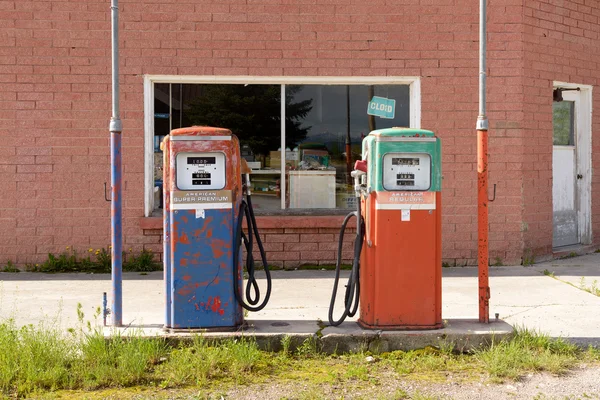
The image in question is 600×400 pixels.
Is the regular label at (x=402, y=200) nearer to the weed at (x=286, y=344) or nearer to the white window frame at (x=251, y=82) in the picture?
the weed at (x=286, y=344)

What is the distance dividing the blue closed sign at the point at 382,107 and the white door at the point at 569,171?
2.72 meters

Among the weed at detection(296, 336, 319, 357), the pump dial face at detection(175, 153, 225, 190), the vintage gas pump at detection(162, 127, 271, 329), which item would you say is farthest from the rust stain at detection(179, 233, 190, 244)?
the weed at detection(296, 336, 319, 357)

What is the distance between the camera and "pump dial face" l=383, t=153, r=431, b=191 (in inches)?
227

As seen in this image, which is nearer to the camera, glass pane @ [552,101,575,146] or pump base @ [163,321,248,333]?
pump base @ [163,321,248,333]

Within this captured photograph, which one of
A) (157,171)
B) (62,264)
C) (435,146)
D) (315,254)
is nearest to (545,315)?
(435,146)

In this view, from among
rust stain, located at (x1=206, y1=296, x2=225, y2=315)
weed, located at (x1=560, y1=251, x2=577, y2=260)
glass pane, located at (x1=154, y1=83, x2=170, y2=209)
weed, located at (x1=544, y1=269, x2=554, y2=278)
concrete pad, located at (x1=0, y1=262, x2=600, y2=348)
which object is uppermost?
glass pane, located at (x1=154, y1=83, x2=170, y2=209)

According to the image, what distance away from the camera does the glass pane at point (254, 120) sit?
951 cm

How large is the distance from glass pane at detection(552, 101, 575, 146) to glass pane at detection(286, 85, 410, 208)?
2559 millimetres

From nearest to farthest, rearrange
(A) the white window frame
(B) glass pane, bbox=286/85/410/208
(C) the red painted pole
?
(C) the red painted pole
(A) the white window frame
(B) glass pane, bbox=286/85/410/208

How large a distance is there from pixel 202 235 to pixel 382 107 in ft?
15.3

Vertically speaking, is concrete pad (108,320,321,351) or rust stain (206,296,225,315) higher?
rust stain (206,296,225,315)

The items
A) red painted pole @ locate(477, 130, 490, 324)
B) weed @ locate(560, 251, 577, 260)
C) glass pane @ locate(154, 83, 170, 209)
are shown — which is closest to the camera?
red painted pole @ locate(477, 130, 490, 324)

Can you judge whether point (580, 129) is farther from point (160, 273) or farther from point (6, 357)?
point (6, 357)

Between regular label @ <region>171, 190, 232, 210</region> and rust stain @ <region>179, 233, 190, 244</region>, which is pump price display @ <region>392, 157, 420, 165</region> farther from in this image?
rust stain @ <region>179, 233, 190, 244</region>
